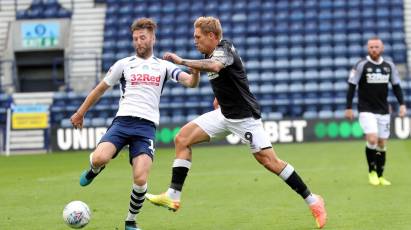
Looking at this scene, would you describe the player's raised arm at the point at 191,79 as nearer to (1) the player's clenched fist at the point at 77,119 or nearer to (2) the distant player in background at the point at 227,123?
(2) the distant player in background at the point at 227,123

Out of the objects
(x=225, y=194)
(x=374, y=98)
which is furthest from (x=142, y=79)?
(x=374, y=98)

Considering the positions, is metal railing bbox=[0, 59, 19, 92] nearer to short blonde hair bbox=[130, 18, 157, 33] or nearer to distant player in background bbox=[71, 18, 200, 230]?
distant player in background bbox=[71, 18, 200, 230]

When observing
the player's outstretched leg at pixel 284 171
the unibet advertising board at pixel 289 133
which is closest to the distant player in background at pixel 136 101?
the player's outstretched leg at pixel 284 171

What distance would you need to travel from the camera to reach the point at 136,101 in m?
8.79

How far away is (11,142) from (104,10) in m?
7.09

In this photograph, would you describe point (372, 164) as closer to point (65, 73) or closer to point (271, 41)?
point (271, 41)

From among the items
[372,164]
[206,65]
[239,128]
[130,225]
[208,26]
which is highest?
[208,26]

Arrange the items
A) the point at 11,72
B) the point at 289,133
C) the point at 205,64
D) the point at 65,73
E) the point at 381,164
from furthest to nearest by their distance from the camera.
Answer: the point at 11,72
the point at 65,73
the point at 289,133
the point at 381,164
the point at 205,64

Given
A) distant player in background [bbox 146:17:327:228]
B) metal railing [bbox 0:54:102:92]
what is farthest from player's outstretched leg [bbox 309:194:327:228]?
metal railing [bbox 0:54:102:92]

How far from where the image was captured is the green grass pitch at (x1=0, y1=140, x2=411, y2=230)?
9.23 meters

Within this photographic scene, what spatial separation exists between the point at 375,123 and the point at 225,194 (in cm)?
289

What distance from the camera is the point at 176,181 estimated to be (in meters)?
9.24

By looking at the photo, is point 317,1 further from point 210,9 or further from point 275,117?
point 275,117

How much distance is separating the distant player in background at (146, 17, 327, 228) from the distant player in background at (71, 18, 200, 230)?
0.35 meters
